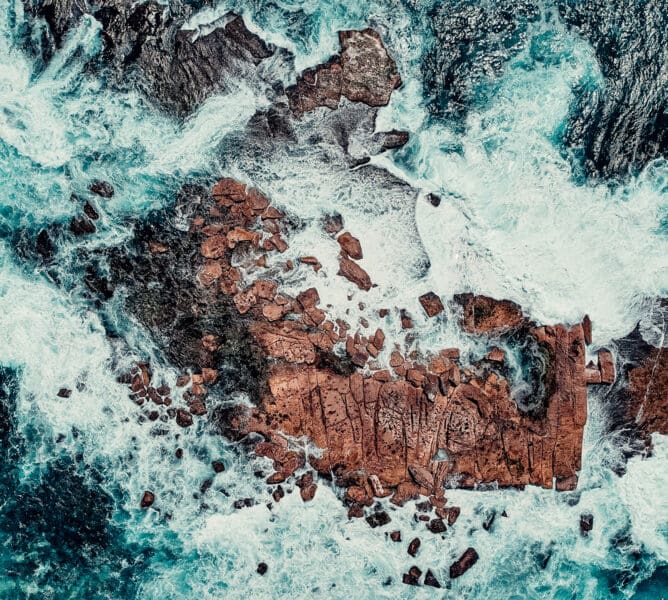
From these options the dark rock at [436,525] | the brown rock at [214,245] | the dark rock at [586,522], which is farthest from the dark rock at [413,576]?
the brown rock at [214,245]

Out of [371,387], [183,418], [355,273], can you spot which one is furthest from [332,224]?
[183,418]

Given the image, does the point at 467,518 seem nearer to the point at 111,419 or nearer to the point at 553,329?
the point at 553,329

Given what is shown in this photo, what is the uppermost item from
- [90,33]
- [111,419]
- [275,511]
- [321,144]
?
[90,33]

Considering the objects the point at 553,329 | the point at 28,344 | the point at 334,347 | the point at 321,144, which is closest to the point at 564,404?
the point at 553,329

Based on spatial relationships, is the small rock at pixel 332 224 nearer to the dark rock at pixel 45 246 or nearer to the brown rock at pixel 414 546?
the dark rock at pixel 45 246

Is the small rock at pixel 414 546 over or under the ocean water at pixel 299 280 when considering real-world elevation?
under

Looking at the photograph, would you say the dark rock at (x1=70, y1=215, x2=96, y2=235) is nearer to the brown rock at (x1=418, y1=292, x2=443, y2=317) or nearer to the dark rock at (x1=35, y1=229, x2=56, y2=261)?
the dark rock at (x1=35, y1=229, x2=56, y2=261)

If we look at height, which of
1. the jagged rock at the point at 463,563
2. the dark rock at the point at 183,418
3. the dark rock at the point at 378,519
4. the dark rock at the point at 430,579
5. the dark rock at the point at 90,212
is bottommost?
the dark rock at the point at 430,579

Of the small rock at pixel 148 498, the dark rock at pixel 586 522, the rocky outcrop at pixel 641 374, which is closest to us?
the rocky outcrop at pixel 641 374
